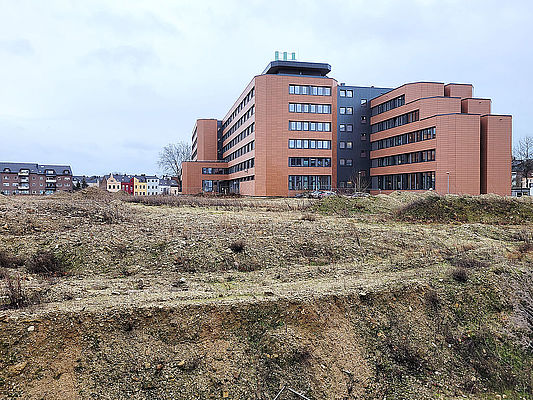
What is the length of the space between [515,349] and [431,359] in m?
2.20

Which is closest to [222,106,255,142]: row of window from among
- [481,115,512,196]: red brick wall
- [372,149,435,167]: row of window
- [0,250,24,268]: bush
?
[372,149,435,167]: row of window

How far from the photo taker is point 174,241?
14430mm

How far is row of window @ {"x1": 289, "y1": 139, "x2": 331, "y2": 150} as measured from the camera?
191 feet

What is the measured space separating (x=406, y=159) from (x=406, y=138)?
10.0 ft

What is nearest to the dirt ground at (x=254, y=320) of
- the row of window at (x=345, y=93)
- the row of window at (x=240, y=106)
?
the row of window at (x=240, y=106)

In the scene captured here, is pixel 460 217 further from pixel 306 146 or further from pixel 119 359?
pixel 306 146

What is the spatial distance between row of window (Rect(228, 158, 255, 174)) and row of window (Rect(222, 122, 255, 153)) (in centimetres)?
437

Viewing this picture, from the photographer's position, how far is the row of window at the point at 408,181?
52.5 meters

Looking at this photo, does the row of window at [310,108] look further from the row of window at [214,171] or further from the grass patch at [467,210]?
the grass patch at [467,210]

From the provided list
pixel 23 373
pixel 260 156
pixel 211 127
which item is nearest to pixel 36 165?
pixel 211 127

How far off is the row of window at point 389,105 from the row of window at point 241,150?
71.7 feet

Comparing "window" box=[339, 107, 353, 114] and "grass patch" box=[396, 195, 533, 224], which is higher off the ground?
"window" box=[339, 107, 353, 114]

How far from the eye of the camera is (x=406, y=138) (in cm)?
5797

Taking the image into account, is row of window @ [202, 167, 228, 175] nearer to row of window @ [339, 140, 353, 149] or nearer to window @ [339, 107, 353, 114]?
row of window @ [339, 140, 353, 149]
